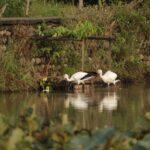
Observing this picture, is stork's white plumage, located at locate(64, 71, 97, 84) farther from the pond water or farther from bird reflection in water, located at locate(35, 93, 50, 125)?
bird reflection in water, located at locate(35, 93, 50, 125)

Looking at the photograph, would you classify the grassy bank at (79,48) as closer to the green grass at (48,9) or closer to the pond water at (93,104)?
the green grass at (48,9)

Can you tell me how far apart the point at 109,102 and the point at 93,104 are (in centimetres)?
52

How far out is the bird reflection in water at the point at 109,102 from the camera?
52.0 ft

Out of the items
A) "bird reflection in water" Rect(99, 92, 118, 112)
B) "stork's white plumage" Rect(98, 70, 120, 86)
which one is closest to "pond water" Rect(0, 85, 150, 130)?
"bird reflection in water" Rect(99, 92, 118, 112)

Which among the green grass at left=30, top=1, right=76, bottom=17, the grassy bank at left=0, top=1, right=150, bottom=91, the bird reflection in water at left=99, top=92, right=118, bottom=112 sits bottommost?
the bird reflection in water at left=99, top=92, right=118, bottom=112

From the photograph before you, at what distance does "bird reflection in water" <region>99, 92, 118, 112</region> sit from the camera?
1584cm

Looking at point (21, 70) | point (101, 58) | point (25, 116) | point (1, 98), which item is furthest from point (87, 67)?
point (25, 116)

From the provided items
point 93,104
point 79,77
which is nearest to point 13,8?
point 79,77

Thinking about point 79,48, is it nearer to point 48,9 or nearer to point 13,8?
point 13,8

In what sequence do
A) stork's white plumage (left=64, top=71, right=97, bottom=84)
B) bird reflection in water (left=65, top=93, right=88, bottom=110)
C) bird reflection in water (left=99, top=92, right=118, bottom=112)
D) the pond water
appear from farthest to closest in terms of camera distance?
1. stork's white plumage (left=64, top=71, right=97, bottom=84)
2. bird reflection in water (left=65, top=93, right=88, bottom=110)
3. bird reflection in water (left=99, top=92, right=118, bottom=112)
4. the pond water

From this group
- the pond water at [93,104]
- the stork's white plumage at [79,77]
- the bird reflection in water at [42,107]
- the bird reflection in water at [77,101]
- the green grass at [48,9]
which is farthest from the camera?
the green grass at [48,9]

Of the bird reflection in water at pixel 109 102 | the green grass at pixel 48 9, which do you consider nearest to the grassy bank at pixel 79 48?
the green grass at pixel 48 9

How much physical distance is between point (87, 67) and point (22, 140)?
17.5 meters

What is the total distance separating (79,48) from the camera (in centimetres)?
2286
